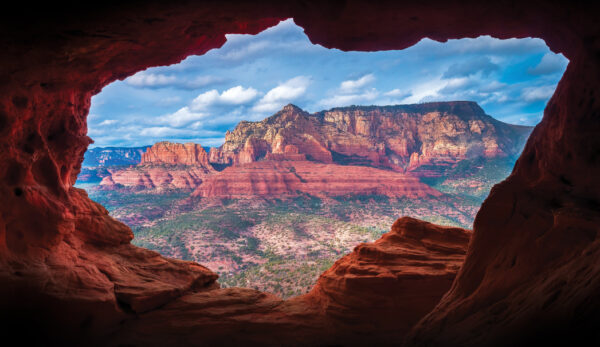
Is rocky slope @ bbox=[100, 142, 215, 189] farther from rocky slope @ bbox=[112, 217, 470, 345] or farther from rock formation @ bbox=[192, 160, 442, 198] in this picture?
rocky slope @ bbox=[112, 217, 470, 345]

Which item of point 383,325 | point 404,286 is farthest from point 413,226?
point 383,325

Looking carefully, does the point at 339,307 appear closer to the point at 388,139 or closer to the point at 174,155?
the point at 174,155

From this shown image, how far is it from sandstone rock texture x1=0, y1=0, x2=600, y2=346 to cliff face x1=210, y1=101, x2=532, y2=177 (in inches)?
4336

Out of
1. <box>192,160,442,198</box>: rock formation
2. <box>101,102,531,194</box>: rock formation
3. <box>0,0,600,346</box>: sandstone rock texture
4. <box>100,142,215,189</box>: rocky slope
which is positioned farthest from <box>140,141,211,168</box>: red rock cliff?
<box>0,0,600,346</box>: sandstone rock texture

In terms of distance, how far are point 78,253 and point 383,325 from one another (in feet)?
37.8

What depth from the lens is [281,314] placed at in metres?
11.6

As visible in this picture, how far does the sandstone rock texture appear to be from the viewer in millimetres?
6055

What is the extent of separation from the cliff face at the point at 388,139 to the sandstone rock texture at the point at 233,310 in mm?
110135

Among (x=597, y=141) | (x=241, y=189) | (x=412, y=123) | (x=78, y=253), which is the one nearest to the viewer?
(x=597, y=141)

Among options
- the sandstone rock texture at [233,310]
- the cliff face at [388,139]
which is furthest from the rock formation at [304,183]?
the sandstone rock texture at [233,310]

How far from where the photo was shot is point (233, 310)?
11.4 meters

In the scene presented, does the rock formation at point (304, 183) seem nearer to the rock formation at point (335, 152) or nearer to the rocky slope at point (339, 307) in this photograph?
the rock formation at point (335, 152)

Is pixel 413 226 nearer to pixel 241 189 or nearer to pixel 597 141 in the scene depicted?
pixel 597 141

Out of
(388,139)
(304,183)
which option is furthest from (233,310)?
(388,139)
